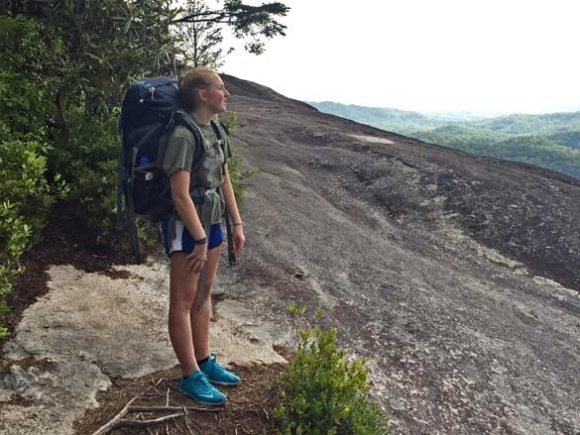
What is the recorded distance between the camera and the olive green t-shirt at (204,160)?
12.4 ft

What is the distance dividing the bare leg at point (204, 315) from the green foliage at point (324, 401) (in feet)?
2.70

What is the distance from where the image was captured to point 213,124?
169 inches

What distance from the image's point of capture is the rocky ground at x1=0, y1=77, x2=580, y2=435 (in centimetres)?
560

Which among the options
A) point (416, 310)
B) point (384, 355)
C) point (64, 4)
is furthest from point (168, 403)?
point (64, 4)

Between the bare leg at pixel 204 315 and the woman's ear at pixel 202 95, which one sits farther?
the bare leg at pixel 204 315

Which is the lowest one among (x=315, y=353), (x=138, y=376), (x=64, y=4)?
(x=138, y=376)

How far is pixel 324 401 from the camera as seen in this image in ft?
13.9

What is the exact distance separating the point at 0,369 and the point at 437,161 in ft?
52.0

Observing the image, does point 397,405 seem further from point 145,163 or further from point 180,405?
point 145,163

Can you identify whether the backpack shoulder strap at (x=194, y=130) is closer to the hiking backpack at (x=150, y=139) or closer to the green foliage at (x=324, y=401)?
the hiking backpack at (x=150, y=139)

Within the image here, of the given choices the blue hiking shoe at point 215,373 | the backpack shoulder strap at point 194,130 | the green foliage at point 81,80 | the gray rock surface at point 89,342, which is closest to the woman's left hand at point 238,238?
the backpack shoulder strap at point 194,130

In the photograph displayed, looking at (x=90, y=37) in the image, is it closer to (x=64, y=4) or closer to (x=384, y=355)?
(x=64, y=4)

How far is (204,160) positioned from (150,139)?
1.44 ft

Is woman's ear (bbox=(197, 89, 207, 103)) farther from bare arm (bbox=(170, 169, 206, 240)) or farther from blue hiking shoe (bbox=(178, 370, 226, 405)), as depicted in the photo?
blue hiking shoe (bbox=(178, 370, 226, 405))
